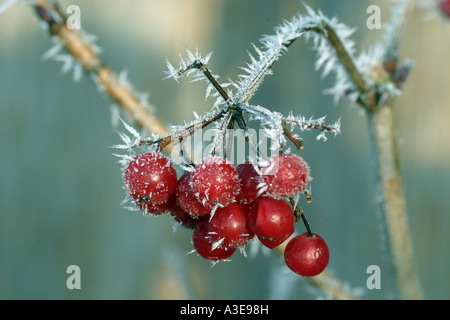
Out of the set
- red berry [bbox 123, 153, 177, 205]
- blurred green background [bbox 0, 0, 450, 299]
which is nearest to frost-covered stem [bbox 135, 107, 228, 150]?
red berry [bbox 123, 153, 177, 205]

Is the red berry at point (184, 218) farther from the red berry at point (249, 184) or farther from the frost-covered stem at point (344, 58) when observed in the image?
the frost-covered stem at point (344, 58)

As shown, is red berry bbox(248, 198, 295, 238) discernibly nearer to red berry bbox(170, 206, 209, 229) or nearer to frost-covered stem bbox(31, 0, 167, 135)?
red berry bbox(170, 206, 209, 229)

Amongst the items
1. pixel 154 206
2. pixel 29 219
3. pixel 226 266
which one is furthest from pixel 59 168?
pixel 154 206

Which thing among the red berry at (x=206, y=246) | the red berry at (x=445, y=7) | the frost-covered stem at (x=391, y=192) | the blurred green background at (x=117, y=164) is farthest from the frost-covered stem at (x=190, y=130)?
the blurred green background at (x=117, y=164)

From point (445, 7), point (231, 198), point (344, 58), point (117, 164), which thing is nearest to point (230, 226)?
point (231, 198)

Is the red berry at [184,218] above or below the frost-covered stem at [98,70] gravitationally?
below

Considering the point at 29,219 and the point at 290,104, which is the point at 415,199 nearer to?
the point at 290,104
